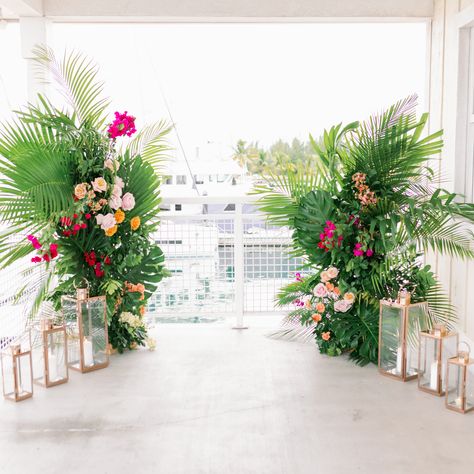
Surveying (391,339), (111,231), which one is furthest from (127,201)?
(391,339)

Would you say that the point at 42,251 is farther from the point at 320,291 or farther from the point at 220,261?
the point at 320,291

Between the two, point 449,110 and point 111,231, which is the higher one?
point 449,110

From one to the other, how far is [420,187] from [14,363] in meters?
2.22

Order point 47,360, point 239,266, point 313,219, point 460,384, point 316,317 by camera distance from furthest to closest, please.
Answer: point 239,266 → point 316,317 → point 313,219 → point 47,360 → point 460,384

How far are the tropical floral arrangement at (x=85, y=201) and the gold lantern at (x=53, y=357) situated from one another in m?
0.28

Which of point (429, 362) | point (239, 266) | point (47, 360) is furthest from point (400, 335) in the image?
point (47, 360)

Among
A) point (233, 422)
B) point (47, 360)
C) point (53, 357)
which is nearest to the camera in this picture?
point (233, 422)

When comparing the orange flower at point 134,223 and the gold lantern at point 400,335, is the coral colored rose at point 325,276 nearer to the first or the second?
the gold lantern at point 400,335

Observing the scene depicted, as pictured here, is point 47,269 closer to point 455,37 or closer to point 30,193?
point 30,193

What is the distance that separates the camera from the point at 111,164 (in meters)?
3.15

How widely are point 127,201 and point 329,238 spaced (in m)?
1.07

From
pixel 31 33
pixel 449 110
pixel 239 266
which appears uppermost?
pixel 31 33

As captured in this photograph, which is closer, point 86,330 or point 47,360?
point 47,360

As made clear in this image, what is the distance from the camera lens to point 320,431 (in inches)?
98.2
